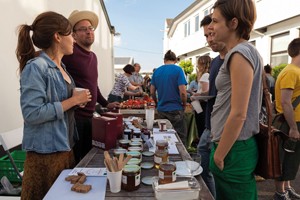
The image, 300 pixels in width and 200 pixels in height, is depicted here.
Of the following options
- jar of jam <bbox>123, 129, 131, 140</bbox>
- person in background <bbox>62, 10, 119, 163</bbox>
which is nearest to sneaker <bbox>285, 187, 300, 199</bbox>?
jar of jam <bbox>123, 129, 131, 140</bbox>

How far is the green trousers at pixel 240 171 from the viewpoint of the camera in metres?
1.36

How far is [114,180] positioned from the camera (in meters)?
1.22

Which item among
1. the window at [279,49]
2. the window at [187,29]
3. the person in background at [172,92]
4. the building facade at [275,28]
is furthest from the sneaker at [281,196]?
the window at [187,29]

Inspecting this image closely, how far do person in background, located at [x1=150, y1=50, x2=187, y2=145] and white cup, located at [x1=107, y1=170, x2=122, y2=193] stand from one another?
101 inches

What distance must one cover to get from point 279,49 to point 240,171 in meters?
9.00

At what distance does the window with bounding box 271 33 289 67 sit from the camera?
28.0 ft

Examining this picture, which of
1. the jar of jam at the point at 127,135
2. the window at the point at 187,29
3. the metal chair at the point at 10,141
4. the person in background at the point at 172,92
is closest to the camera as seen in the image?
the jar of jam at the point at 127,135

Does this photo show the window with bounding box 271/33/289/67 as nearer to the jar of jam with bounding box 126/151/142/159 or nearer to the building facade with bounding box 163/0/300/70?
the building facade with bounding box 163/0/300/70

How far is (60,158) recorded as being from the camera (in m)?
1.53

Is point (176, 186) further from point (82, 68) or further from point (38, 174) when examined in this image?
point (82, 68)

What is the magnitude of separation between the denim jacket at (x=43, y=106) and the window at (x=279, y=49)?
8.89 m

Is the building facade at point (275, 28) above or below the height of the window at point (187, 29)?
below

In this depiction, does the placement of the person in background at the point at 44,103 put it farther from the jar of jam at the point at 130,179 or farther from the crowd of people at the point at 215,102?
the jar of jam at the point at 130,179

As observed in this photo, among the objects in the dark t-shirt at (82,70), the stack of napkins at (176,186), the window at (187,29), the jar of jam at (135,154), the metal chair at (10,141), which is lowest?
the metal chair at (10,141)
